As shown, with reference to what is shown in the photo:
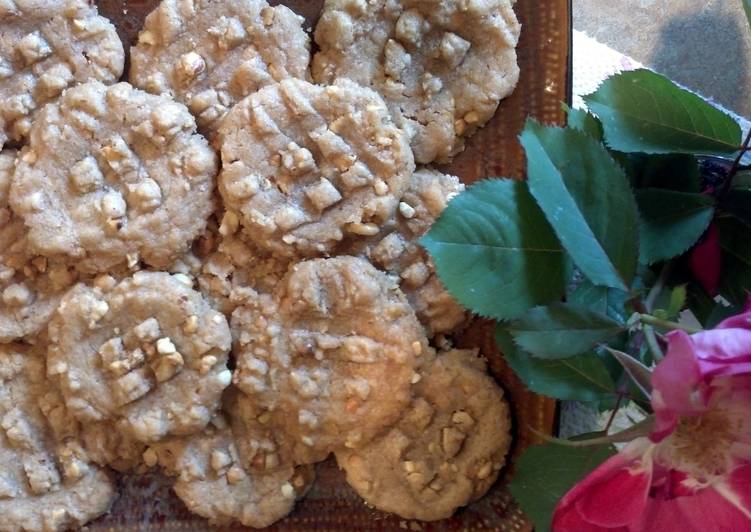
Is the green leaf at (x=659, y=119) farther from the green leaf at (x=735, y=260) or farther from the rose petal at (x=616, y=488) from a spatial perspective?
the rose petal at (x=616, y=488)

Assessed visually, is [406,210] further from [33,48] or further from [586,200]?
[33,48]

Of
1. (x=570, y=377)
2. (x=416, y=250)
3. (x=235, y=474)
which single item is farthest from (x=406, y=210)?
(x=235, y=474)

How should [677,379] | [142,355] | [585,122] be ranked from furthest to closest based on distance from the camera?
[142,355]
[585,122]
[677,379]

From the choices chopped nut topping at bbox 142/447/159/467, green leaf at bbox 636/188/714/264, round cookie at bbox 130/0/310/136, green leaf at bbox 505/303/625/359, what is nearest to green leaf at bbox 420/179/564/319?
green leaf at bbox 505/303/625/359

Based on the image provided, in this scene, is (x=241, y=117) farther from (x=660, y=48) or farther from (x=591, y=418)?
(x=660, y=48)

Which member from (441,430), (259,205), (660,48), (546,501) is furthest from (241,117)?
(660,48)

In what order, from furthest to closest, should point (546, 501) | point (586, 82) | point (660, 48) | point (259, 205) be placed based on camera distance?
point (660, 48), point (586, 82), point (259, 205), point (546, 501)

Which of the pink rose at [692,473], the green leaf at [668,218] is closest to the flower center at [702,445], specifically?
the pink rose at [692,473]
